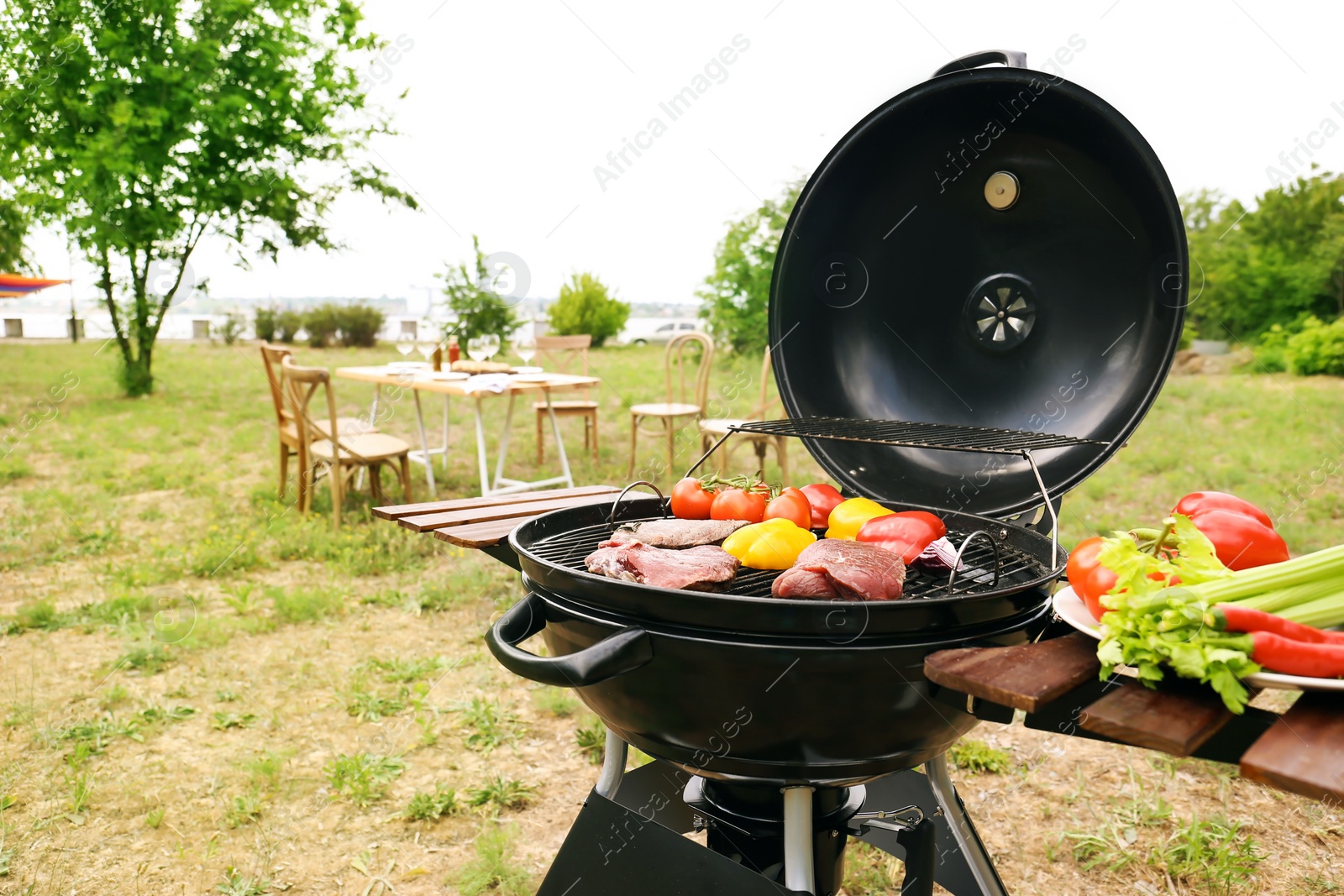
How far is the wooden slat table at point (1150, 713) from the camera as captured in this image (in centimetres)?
85

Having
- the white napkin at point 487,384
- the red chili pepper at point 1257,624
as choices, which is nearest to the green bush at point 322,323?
the white napkin at point 487,384

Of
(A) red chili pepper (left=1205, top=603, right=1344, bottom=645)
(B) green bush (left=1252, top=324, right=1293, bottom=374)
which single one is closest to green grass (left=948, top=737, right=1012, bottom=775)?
(A) red chili pepper (left=1205, top=603, right=1344, bottom=645)

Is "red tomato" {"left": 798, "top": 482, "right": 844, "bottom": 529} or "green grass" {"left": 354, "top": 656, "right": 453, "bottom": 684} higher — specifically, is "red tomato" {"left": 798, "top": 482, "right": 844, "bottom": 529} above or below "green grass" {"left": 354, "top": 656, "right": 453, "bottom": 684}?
above

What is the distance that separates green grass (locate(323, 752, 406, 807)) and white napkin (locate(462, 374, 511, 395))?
318 centimetres

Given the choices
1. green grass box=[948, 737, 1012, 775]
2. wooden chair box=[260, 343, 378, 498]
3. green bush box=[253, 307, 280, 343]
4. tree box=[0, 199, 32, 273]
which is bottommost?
green grass box=[948, 737, 1012, 775]

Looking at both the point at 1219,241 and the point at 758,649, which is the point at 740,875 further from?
the point at 1219,241

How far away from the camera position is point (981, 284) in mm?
2059

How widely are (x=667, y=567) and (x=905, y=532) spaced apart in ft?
1.76

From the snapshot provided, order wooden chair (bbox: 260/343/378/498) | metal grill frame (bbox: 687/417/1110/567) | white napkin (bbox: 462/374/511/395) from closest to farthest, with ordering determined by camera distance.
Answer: metal grill frame (bbox: 687/417/1110/567) → white napkin (bbox: 462/374/511/395) → wooden chair (bbox: 260/343/378/498)

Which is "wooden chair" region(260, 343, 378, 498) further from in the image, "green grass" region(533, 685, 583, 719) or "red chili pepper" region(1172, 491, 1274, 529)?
"red chili pepper" region(1172, 491, 1274, 529)

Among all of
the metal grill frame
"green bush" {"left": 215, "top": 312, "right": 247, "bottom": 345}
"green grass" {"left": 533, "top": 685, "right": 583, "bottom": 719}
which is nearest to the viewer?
the metal grill frame

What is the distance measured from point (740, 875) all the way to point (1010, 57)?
5.80 feet

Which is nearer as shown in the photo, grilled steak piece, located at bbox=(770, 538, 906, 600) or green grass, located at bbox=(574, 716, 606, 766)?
grilled steak piece, located at bbox=(770, 538, 906, 600)

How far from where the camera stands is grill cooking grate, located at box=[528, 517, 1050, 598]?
5.16ft
